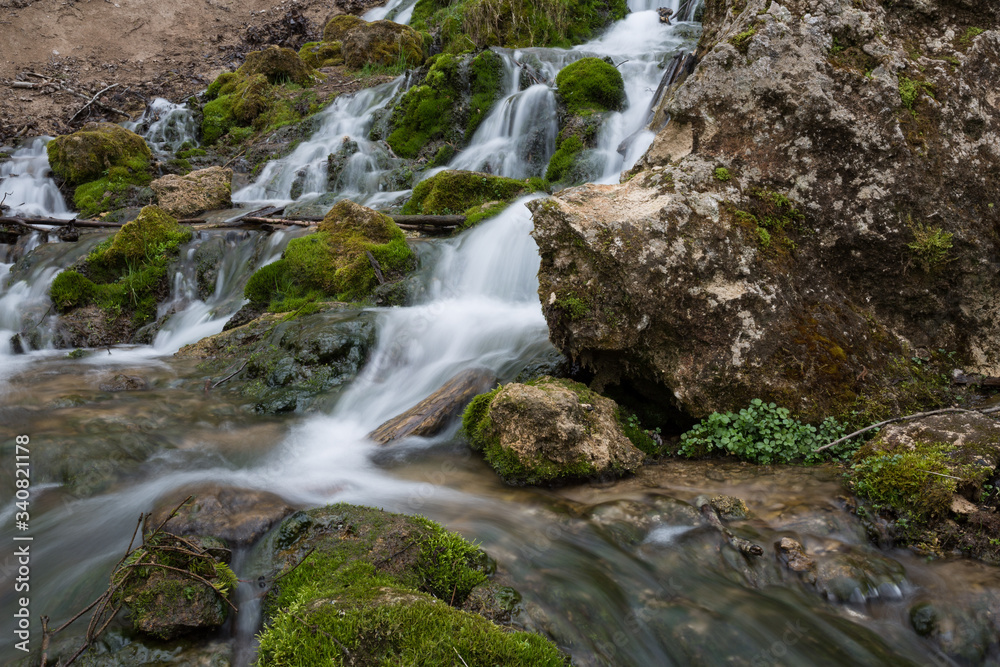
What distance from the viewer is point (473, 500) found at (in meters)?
4.05

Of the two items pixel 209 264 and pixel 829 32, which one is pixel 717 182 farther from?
pixel 209 264

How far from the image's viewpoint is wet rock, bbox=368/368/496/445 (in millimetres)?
5062

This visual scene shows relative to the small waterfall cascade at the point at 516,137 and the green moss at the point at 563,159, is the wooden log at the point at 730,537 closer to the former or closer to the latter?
the green moss at the point at 563,159

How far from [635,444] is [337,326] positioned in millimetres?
3785

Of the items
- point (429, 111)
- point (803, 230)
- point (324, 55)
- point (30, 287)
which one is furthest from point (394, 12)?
point (803, 230)

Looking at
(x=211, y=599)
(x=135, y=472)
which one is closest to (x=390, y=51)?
(x=135, y=472)

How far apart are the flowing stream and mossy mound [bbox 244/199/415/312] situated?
0.52 m

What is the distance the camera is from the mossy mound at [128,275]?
877cm

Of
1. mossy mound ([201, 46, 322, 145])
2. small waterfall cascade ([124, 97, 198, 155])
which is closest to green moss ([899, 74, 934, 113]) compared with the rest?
mossy mound ([201, 46, 322, 145])

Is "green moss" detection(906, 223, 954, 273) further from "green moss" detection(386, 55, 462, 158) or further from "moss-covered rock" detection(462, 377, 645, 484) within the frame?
"green moss" detection(386, 55, 462, 158)

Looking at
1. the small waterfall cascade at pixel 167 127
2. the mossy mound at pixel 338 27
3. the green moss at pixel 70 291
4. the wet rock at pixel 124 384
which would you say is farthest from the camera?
the mossy mound at pixel 338 27

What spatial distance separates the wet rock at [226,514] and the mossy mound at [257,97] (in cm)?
1554

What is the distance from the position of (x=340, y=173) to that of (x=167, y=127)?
803cm

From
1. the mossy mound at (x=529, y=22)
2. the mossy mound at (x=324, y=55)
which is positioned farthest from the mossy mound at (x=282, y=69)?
the mossy mound at (x=529, y=22)
